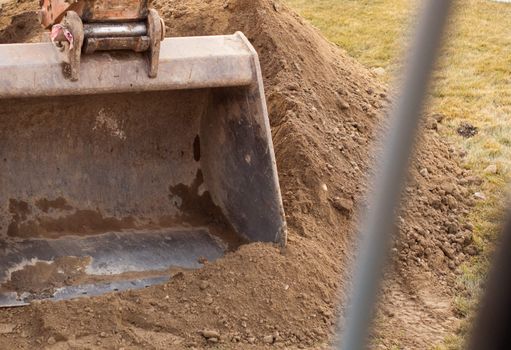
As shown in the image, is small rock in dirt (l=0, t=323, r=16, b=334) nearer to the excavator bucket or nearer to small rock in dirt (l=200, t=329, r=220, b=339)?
the excavator bucket

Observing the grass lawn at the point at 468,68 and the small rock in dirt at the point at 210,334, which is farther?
the grass lawn at the point at 468,68

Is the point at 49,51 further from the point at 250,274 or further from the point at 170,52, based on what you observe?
the point at 250,274

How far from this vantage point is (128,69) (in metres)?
3.74

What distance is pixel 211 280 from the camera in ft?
12.5

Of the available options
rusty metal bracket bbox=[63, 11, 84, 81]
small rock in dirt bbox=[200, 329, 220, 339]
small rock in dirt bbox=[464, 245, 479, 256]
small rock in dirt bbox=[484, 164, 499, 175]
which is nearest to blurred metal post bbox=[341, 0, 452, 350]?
small rock in dirt bbox=[200, 329, 220, 339]

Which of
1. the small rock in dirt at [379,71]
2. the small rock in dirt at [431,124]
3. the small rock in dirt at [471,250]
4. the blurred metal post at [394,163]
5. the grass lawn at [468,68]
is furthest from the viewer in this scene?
the small rock in dirt at [379,71]

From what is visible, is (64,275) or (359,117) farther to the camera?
(359,117)

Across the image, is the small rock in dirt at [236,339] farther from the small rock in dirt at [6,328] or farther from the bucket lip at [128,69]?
the bucket lip at [128,69]

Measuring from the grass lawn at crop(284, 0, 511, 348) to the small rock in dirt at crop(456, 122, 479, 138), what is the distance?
0.12ft

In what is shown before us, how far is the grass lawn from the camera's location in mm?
4984

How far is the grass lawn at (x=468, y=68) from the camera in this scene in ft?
16.4

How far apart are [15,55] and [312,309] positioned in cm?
156

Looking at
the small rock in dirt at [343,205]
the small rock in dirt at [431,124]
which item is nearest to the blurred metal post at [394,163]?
the small rock in dirt at [343,205]

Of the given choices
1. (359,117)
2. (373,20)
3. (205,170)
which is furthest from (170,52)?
(373,20)
